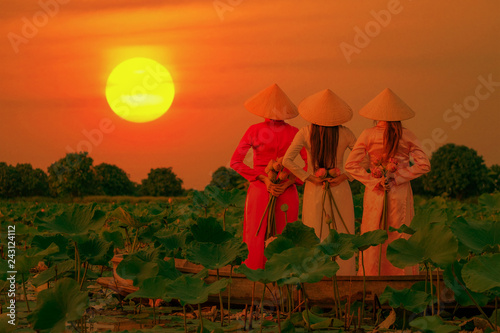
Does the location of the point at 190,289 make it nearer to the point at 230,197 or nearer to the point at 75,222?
the point at 75,222

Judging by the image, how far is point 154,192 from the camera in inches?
1475

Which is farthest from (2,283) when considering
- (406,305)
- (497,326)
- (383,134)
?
(383,134)

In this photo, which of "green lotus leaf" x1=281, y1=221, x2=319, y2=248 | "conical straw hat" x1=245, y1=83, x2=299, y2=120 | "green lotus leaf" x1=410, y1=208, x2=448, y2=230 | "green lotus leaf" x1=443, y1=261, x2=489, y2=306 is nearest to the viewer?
"green lotus leaf" x1=443, y1=261, x2=489, y2=306

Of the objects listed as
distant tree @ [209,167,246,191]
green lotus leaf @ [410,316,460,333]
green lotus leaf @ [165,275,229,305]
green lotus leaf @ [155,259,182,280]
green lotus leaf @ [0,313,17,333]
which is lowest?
green lotus leaf @ [0,313,17,333]

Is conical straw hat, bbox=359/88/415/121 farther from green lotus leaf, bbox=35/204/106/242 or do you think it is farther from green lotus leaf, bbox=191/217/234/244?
green lotus leaf, bbox=35/204/106/242

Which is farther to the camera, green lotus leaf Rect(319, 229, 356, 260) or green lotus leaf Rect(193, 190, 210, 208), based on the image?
green lotus leaf Rect(193, 190, 210, 208)

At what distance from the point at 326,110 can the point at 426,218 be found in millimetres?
1516

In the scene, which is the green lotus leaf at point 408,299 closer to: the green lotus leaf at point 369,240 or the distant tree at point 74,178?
the green lotus leaf at point 369,240

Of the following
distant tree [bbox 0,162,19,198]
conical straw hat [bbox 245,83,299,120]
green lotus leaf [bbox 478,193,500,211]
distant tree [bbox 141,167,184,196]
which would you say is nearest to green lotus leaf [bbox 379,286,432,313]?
conical straw hat [bbox 245,83,299,120]

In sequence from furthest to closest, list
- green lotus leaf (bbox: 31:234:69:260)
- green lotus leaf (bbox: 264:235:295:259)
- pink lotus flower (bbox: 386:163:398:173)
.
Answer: pink lotus flower (bbox: 386:163:398:173) < green lotus leaf (bbox: 31:234:69:260) < green lotus leaf (bbox: 264:235:295:259)

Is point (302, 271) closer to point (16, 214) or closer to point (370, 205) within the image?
point (370, 205)

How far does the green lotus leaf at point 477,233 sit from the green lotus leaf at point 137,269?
63.1 inches

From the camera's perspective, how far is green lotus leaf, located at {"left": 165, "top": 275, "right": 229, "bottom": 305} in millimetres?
2879

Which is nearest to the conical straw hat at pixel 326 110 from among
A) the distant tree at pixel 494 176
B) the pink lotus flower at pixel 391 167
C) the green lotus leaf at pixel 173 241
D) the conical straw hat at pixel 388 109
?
the conical straw hat at pixel 388 109
